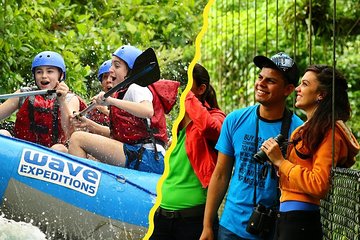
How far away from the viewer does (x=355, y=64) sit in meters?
8.98

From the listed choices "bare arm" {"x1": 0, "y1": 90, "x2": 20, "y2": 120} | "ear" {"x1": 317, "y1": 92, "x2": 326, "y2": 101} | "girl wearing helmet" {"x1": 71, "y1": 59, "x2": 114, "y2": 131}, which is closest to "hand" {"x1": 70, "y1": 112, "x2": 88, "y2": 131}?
"girl wearing helmet" {"x1": 71, "y1": 59, "x2": 114, "y2": 131}

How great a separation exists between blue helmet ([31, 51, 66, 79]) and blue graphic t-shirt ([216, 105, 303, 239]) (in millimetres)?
368

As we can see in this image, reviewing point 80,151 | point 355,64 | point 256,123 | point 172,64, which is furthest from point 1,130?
point 355,64

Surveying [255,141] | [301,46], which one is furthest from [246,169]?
[301,46]

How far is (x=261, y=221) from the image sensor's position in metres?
2.38

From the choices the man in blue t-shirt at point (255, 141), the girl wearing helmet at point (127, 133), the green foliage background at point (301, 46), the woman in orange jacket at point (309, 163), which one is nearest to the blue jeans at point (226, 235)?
the man in blue t-shirt at point (255, 141)

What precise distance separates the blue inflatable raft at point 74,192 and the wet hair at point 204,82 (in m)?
0.33

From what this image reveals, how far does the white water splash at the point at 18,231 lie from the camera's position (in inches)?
95.0

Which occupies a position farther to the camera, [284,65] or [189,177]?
[189,177]

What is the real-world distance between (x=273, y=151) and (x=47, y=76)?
1.47ft

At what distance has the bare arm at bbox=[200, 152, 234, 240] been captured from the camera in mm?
2510

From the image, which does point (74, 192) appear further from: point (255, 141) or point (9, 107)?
point (255, 141)

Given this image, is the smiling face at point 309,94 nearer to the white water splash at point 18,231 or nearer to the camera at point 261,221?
the camera at point 261,221

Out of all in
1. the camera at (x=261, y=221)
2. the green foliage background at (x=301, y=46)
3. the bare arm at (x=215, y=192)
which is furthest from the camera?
the green foliage background at (x=301, y=46)
